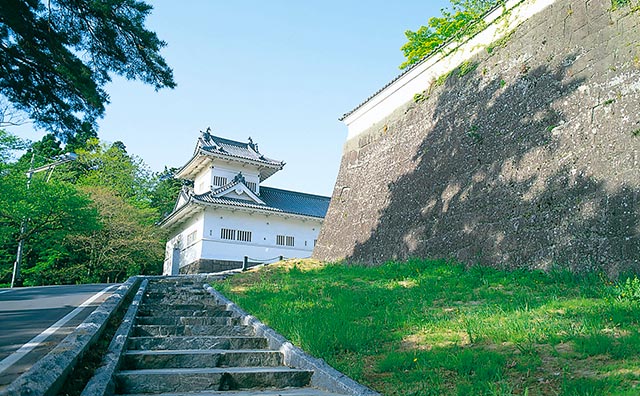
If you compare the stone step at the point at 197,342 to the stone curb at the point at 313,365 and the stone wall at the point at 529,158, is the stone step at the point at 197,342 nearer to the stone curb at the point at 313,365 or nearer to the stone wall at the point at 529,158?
the stone curb at the point at 313,365

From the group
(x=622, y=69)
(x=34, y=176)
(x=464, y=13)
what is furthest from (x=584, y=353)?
(x=34, y=176)

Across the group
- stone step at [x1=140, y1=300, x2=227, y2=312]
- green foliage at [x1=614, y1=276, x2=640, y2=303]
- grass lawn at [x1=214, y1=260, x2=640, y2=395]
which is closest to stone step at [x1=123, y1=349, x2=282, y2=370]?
grass lawn at [x1=214, y1=260, x2=640, y2=395]

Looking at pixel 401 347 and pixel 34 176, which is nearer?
pixel 401 347

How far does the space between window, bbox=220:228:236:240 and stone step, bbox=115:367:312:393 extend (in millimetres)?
22330

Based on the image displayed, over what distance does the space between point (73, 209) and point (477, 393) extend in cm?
2405

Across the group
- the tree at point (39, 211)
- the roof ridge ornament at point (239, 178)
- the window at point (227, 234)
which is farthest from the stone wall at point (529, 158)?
the tree at point (39, 211)

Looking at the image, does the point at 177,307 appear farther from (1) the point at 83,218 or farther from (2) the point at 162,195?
(2) the point at 162,195

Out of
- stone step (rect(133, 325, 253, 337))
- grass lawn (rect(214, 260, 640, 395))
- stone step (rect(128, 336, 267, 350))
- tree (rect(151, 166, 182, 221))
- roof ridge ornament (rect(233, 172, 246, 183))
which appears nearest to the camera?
grass lawn (rect(214, 260, 640, 395))

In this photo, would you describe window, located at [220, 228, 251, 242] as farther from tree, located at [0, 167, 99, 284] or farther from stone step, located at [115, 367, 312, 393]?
stone step, located at [115, 367, 312, 393]

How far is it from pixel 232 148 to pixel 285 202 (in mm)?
5152

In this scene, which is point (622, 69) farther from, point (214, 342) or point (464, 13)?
point (464, 13)

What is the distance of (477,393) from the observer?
3.15 m

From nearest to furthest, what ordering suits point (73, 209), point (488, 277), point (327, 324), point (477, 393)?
point (477, 393) < point (327, 324) < point (488, 277) < point (73, 209)

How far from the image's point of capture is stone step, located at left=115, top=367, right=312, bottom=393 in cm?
380
